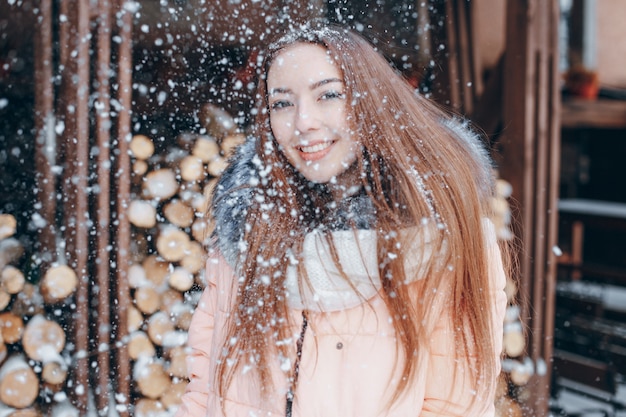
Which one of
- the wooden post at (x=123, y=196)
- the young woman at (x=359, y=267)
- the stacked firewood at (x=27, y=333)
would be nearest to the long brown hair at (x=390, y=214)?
the young woman at (x=359, y=267)

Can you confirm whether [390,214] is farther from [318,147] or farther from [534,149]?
[534,149]

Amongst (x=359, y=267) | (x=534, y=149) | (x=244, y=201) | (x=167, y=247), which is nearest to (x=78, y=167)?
(x=167, y=247)

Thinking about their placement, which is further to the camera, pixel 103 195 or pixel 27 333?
pixel 27 333

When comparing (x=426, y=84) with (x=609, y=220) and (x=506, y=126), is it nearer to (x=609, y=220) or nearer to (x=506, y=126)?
(x=506, y=126)

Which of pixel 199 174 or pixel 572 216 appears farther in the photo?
pixel 572 216

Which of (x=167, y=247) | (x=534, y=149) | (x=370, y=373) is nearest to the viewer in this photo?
(x=370, y=373)

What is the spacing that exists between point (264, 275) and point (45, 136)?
3.59ft

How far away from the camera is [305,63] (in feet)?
3.77

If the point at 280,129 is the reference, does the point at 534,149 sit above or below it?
below

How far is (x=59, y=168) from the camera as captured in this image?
6.10 ft

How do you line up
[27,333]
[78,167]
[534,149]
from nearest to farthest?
[78,167], [27,333], [534,149]

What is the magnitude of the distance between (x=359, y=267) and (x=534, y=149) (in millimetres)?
1418

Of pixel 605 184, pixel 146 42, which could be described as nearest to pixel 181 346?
pixel 146 42

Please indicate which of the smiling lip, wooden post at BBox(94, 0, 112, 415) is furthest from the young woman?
wooden post at BBox(94, 0, 112, 415)
